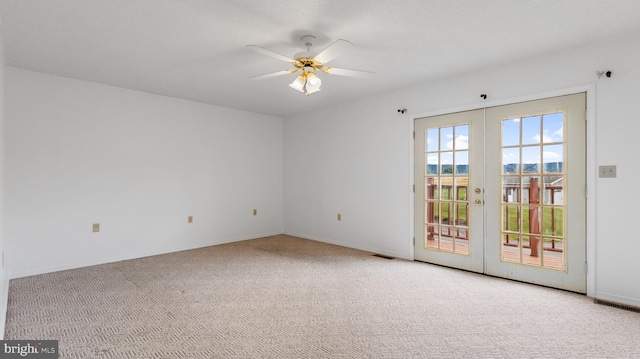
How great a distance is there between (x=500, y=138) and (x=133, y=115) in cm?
463

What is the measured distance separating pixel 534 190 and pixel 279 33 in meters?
2.92

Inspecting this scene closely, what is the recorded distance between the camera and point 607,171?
2.85 meters

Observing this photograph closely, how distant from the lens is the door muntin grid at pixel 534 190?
3.13 m

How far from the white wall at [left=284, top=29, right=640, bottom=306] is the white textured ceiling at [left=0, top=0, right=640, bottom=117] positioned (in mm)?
217

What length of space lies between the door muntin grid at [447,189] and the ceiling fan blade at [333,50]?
77.7 inches

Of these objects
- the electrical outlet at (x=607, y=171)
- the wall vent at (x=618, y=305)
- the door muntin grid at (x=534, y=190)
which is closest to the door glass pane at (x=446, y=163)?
the door muntin grid at (x=534, y=190)

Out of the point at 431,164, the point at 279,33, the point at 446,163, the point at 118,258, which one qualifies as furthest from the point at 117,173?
the point at 446,163

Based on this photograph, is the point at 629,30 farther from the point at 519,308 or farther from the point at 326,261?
the point at 326,261

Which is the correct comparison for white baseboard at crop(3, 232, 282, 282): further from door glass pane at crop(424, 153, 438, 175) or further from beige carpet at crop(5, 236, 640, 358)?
door glass pane at crop(424, 153, 438, 175)

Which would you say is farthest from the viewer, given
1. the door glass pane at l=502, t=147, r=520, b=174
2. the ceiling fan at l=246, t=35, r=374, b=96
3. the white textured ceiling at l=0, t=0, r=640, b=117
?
the door glass pane at l=502, t=147, r=520, b=174

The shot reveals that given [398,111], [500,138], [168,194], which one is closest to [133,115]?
[168,194]

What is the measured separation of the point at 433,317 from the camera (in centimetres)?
251

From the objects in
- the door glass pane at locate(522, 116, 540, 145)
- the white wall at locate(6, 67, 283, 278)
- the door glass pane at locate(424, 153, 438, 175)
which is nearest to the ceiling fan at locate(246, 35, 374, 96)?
the door glass pane at locate(424, 153, 438, 175)

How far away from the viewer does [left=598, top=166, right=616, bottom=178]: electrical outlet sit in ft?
9.23
